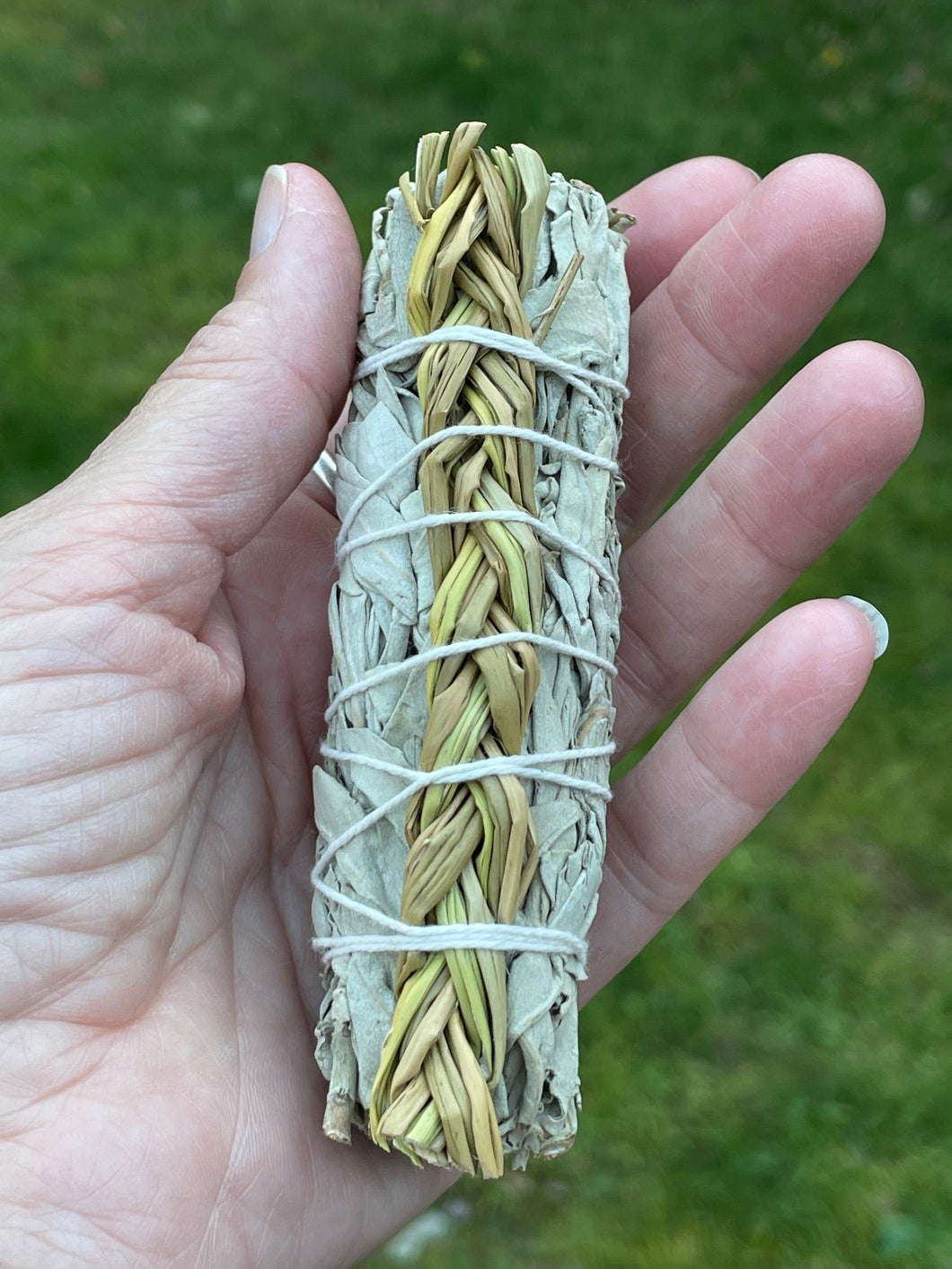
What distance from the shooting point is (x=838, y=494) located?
4.88 feet

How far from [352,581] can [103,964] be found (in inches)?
20.3

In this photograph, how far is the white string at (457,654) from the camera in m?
1.18

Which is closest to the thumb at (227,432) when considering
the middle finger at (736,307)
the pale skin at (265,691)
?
the pale skin at (265,691)

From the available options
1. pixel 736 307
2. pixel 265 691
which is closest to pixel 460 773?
pixel 265 691

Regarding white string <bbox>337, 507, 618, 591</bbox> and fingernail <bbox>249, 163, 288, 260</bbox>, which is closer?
white string <bbox>337, 507, 618, 591</bbox>

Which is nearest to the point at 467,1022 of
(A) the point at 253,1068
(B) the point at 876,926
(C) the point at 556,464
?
(A) the point at 253,1068

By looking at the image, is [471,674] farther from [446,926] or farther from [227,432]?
[227,432]

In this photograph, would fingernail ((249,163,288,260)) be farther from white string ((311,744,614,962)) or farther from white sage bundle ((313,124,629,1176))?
white string ((311,744,614,962))

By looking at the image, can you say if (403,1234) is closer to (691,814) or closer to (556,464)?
(691,814)

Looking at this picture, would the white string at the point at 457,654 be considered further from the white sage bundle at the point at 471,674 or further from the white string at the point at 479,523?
the white string at the point at 479,523

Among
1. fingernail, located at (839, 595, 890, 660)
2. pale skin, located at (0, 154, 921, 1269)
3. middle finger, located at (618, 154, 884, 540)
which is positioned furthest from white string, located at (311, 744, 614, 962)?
middle finger, located at (618, 154, 884, 540)

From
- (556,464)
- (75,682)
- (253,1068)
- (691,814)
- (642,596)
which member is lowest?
(253,1068)

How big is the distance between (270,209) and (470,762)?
79 cm

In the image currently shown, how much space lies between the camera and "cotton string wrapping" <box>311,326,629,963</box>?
1.16 meters
